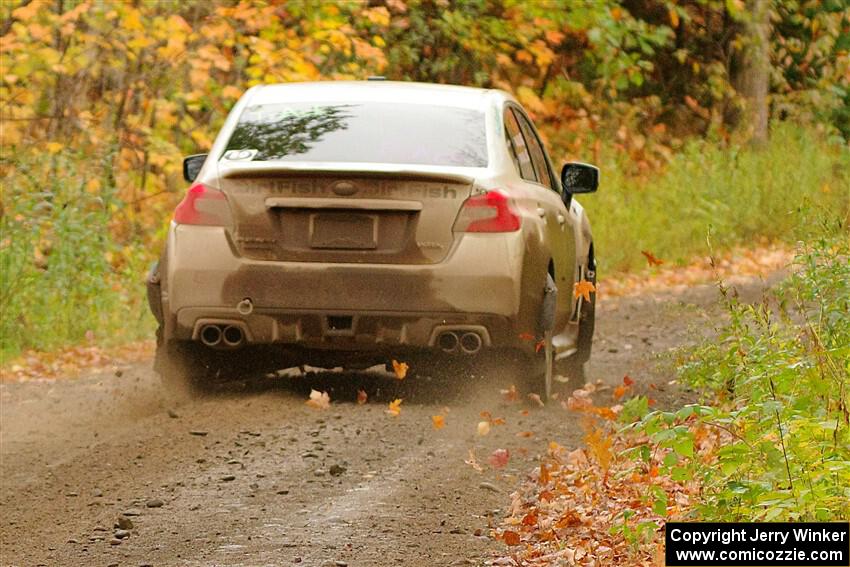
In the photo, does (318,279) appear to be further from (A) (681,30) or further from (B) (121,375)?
(A) (681,30)

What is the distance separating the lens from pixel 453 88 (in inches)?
397

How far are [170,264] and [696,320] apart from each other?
6354 millimetres

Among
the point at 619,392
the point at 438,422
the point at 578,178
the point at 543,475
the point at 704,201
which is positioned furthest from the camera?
the point at 704,201

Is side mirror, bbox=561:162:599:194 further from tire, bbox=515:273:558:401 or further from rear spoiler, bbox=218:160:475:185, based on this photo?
rear spoiler, bbox=218:160:475:185

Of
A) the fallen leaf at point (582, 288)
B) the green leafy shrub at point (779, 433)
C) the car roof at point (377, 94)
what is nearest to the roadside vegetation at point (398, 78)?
the green leafy shrub at point (779, 433)

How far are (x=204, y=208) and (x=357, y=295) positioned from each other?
0.93m

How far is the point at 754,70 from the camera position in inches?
994

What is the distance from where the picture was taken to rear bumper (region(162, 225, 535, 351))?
8.85 metres

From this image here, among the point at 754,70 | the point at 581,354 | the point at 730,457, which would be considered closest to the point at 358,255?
the point at 581,354

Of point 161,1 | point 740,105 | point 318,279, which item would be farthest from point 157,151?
point 740,105

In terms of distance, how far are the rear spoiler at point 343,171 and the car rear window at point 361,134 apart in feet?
0.63

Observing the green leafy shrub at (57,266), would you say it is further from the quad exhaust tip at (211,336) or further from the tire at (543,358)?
the tire at (543,358)

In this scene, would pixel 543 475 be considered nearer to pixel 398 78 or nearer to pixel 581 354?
pixel 581 354

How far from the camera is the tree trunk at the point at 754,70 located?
79.9 ft
